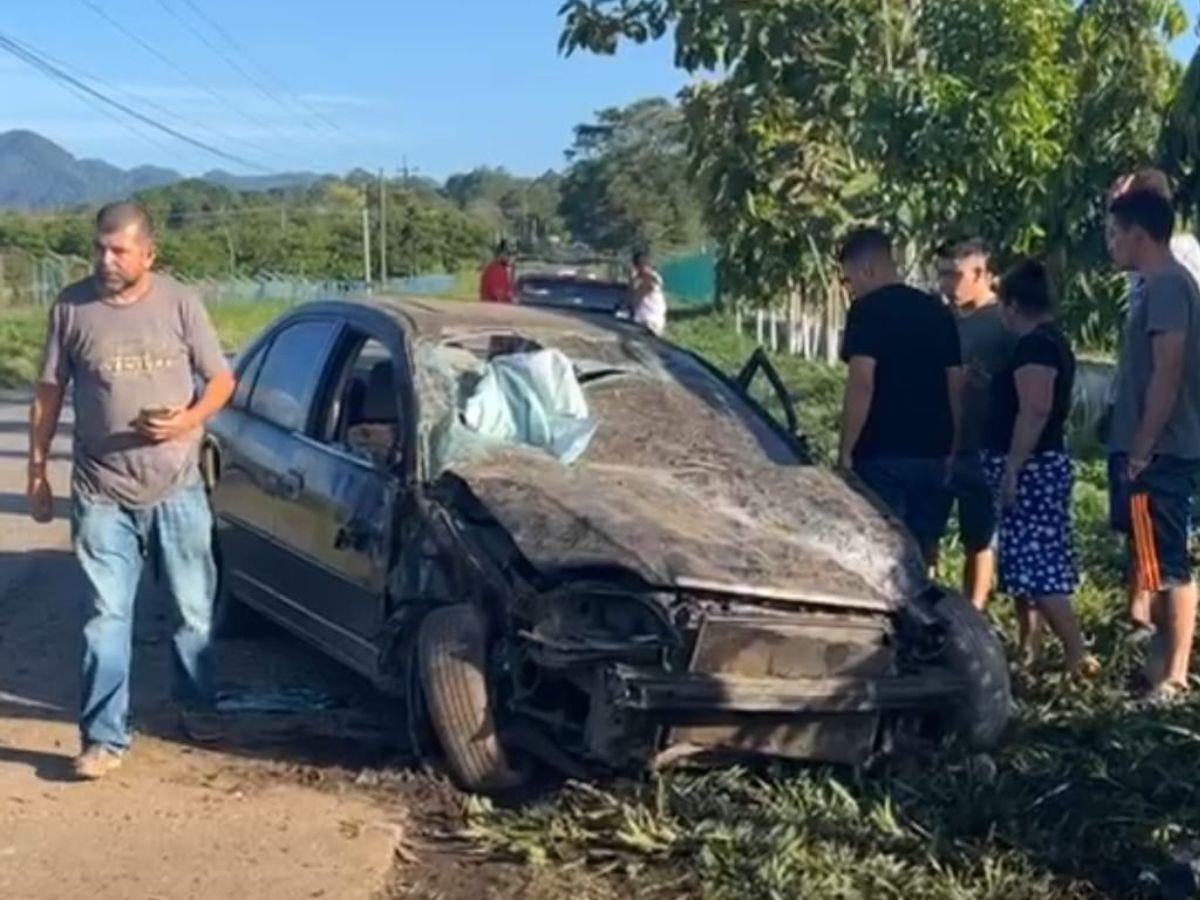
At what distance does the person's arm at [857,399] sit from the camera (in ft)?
25.6

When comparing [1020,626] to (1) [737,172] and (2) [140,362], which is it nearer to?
(2) [140,362]

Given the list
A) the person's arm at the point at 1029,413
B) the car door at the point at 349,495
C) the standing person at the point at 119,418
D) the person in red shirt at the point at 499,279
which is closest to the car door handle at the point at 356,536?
the car door at the point at 349,495

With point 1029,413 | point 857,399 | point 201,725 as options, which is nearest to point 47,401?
point 201,725

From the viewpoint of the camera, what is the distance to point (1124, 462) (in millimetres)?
7191

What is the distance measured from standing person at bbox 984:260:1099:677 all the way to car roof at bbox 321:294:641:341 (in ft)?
5.20

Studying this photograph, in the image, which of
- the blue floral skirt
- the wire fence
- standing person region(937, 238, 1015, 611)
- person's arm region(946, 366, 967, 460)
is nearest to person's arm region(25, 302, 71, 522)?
person's arm region(946, 366, 967, 460)

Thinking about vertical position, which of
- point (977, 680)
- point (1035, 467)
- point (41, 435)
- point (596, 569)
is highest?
point (41, 435)

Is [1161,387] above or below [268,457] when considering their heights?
above

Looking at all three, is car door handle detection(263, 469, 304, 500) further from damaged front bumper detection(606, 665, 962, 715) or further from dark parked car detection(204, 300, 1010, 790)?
damaged front bumper detection(606, 665, 962, 715)

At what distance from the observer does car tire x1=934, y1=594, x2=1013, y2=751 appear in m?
6.52

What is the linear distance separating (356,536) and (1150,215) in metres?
2.95

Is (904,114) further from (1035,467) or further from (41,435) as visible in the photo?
(41,435)

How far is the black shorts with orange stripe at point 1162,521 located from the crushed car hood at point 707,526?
815mm

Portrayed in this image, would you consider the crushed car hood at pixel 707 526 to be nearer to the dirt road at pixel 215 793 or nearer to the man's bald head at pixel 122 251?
the dirt road at pixel 215 793
